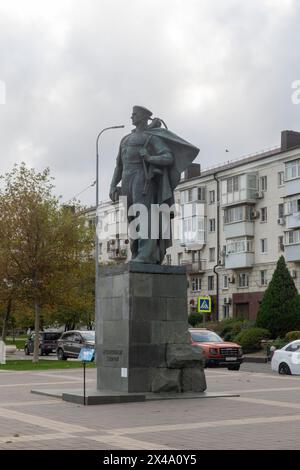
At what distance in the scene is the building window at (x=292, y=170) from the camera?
58656 millimetres

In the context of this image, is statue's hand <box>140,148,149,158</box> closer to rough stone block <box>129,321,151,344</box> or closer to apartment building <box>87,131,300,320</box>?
rough stone block <box>129,321,151,344</box>

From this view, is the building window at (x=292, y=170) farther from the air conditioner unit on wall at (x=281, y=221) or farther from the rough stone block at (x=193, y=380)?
the rough stone block at (x=193, y=380)

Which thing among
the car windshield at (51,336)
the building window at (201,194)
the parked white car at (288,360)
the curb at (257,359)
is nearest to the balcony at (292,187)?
the building window at (201,194)

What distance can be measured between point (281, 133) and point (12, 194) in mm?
30789

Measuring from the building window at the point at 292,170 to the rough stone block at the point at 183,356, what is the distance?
143ft

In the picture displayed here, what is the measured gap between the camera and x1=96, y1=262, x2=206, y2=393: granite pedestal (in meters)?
16.0

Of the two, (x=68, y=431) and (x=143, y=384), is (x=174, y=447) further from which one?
(x=143, y=384)

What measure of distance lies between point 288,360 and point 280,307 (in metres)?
20.3

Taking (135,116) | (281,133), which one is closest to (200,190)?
(281,133)

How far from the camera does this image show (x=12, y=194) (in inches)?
1444

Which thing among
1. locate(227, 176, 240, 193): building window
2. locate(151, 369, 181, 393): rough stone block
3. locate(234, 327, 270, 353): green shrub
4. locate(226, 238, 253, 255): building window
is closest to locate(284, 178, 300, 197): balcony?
locate(227, 176, 240, 193): building window

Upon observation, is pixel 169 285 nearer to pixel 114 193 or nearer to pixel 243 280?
pixel 114 193

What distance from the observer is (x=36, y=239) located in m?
36.2

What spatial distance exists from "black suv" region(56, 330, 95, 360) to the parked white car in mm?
11374
